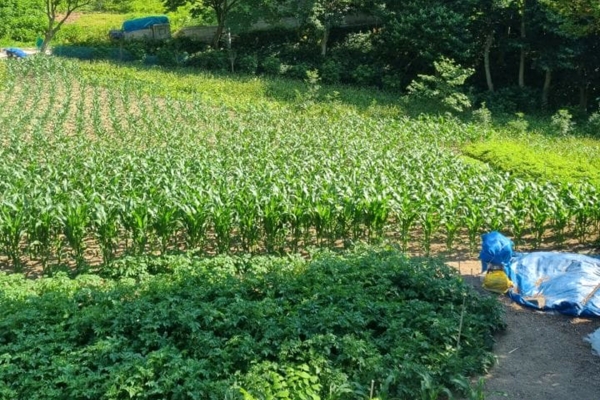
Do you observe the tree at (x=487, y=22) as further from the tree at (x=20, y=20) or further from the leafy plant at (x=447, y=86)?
the tree at (x=20, y=20)

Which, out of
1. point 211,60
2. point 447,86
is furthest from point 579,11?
point 211,60

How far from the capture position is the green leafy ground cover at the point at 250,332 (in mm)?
5770

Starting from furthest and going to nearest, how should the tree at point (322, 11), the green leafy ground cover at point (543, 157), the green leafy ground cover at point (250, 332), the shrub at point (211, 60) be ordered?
the shrub at point (211, 60)
the tree at point (322, 11)
the green leafy ground cover at point (543, 157)
the green leafy ground cover at point (250, 332)

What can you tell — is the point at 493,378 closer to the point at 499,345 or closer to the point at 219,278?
the point at 499,345

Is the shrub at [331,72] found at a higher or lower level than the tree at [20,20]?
lower

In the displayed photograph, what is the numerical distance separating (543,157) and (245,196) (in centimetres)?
836

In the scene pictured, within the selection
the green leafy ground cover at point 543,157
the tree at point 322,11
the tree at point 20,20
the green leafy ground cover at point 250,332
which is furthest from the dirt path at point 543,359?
the tree at point 20,20

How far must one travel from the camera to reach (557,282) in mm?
8969

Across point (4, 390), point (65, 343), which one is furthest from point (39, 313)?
point (4, 390)

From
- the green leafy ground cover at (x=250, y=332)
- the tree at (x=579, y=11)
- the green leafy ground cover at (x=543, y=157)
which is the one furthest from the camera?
the green leafy ground cover at (x=543, y=157)

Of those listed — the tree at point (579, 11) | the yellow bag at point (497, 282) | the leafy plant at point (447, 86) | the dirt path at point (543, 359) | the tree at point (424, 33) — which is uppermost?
the tree at point (579, 11)

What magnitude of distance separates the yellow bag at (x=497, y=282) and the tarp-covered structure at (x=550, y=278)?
125mm

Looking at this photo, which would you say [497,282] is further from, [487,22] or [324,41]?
[324,41]

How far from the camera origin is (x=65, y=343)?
20.8 ft
